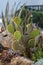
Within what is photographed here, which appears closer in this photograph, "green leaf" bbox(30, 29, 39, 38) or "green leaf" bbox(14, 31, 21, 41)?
"green leaf" bbox(14, 31, 21, 41)

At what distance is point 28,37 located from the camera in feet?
9.33

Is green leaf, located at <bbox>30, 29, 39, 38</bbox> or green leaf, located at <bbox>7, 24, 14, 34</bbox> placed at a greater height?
green leaf, located at <bbox>7, 24, 14, 34</bbox>

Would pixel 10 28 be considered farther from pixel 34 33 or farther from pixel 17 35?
pixel 34 33

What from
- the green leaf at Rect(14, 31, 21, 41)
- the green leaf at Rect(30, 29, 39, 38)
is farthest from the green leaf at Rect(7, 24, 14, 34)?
the green leaf at Rect(30, 29, 39, 38)

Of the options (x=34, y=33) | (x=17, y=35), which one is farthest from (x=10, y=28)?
(x=34, y=33)

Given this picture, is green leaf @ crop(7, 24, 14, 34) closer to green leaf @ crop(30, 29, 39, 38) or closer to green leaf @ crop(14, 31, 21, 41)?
green leaf @ crop(14, 31, 21, 41)

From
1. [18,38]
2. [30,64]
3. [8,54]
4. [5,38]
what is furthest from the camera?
[5,38]

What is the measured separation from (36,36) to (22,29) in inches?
8.0

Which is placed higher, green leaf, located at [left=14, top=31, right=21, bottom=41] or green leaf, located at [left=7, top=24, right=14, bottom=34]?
green leaf, located at [left=7, top=24, right=14, bottom=34]

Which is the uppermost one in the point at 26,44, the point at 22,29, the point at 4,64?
the point at 22,29

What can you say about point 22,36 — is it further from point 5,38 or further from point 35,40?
point 5,38

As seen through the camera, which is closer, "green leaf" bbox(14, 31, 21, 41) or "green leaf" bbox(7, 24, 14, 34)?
"green leaf" bbox(14, 31, 21, 41)

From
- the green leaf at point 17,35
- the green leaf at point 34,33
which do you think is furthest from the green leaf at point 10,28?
the green leaf at point 34,33

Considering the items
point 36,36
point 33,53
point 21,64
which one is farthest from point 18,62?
point 36,36
